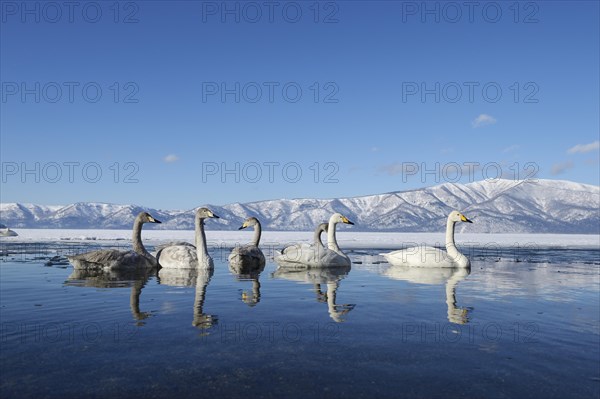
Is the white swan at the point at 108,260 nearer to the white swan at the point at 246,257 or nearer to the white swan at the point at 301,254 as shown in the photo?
the white swan at the point at 246,257

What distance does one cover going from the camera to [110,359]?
5859 mm

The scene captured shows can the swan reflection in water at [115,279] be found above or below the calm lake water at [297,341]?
below

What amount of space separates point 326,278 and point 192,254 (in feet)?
19.3

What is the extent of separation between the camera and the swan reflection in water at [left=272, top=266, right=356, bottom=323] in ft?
31.3

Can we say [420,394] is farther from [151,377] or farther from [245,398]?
[151,377]

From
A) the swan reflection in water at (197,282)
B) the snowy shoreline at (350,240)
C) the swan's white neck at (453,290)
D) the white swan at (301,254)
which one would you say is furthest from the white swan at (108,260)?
the snowy shoreline at (350,240)

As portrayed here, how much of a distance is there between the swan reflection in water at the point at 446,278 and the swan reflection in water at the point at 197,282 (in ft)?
15.2

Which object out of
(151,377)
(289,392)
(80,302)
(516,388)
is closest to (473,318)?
(516,388)

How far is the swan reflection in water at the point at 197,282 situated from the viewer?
27.1 feet

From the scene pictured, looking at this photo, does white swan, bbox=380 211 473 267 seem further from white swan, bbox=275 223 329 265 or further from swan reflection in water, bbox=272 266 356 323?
white swan, bbox=275 223 329 265

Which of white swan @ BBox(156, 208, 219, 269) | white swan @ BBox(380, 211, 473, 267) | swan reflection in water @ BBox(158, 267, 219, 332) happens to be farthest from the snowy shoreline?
swan reflection in water @ BBox(158, 267, 219, 332)

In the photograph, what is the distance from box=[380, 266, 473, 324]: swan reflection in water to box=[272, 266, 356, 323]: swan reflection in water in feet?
6.69

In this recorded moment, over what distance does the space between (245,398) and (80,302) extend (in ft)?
23.6

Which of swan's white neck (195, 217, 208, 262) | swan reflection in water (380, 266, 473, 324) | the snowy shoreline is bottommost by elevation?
the snowy shoreline
